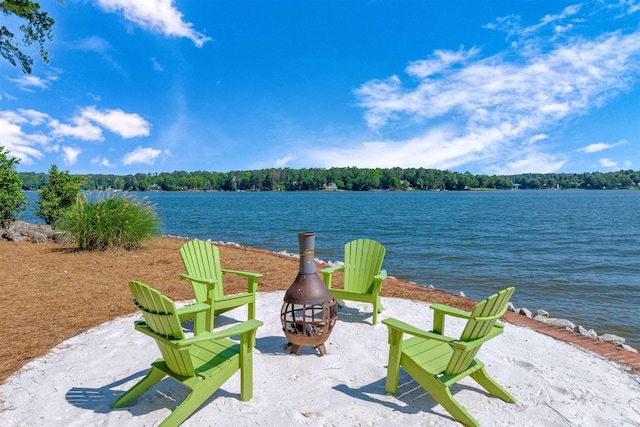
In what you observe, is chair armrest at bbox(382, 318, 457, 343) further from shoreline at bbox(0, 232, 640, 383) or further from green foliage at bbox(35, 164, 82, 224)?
green foliage at bbox(35, 164, 82, 224)

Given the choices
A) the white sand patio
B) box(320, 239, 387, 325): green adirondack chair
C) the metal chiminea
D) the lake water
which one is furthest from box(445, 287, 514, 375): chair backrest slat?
the lake water

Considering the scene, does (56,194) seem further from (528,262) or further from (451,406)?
(528,262)

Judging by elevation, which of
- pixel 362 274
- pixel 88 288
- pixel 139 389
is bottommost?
pixel 88 288

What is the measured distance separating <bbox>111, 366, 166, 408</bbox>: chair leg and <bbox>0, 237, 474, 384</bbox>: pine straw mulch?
124 cm

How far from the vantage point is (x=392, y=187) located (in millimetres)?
108250

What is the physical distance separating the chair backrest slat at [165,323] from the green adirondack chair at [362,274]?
2252 millimetres

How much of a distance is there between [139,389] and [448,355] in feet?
7.45

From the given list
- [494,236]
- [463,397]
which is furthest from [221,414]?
[494,236]

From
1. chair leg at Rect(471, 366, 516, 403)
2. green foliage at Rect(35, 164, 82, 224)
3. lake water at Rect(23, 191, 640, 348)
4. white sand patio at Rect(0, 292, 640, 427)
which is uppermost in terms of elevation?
green foliage at Rect(35, 164, 82, 224)

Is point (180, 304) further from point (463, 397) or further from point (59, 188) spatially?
point (59, 188)

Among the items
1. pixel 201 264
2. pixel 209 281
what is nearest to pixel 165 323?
pixel 209 281

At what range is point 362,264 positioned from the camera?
193 inches

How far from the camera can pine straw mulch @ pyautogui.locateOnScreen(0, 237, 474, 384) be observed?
13.4 feet

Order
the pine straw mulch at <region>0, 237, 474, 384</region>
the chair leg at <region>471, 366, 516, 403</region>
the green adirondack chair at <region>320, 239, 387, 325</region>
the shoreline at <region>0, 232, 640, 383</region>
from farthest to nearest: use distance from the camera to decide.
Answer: the green adirondack chair at <region>320, 239, 387, 325</region> < the pine straw mulch at <region>0, 237, 474, 384</region> < the shoreline at <region>0, 232, 640, 383</region> < the chair leg at <region>471, 366, 516, 403</region>
